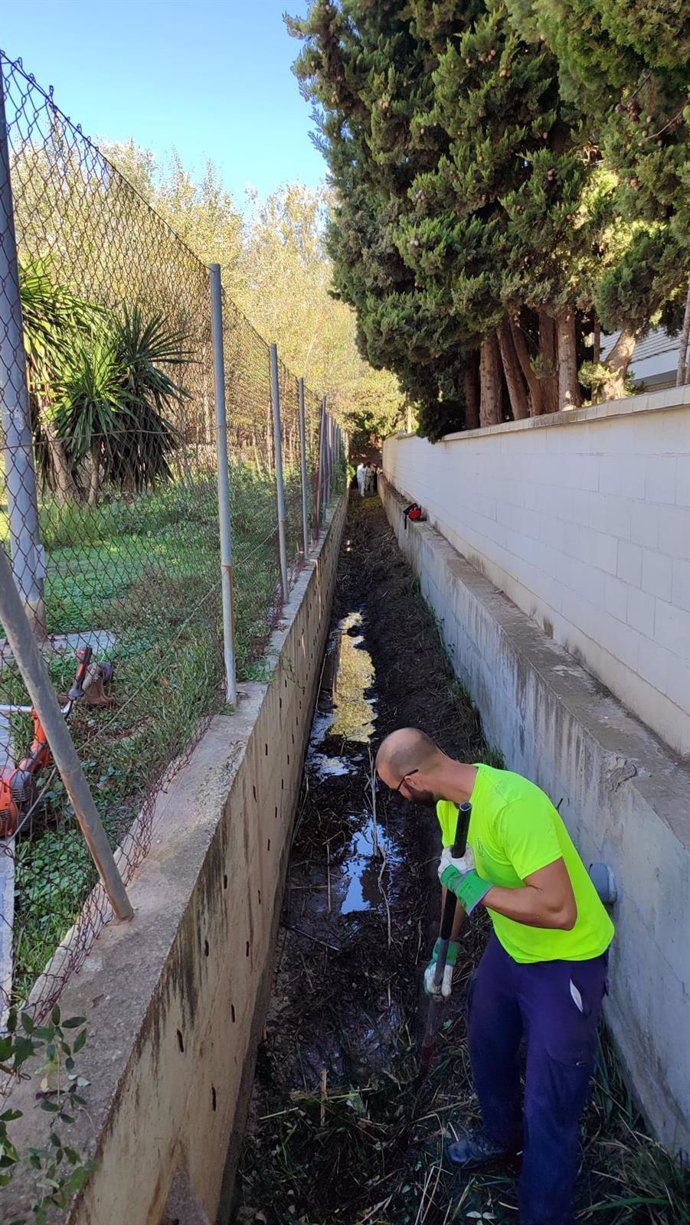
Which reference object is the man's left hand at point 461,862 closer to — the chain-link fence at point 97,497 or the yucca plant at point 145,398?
the chain-link fence at point 97,497

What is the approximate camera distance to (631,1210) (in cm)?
221

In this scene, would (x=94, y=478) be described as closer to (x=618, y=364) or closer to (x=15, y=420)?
(x=15, y=420)

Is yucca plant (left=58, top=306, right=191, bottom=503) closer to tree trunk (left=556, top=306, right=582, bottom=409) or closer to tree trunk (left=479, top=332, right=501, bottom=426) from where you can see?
tree trunk (left=556, top=306, right=582, bottom=409)

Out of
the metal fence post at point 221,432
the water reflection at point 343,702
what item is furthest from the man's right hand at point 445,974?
the water reflection at point 343,702

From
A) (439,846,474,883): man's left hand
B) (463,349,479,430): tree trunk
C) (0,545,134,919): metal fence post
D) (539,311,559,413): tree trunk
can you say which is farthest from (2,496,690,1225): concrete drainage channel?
(463,349,479,430): tree trunk

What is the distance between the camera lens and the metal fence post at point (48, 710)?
1460 mm

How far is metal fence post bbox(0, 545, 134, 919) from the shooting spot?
1460 millimetres

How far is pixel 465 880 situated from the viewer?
7.70 feet

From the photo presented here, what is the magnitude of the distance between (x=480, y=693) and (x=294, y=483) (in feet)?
17.6

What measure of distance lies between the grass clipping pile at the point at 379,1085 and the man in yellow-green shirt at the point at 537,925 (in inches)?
8.9

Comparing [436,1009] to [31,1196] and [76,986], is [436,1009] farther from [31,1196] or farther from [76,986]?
[31,1196]

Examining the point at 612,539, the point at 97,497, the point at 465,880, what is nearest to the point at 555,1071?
the point at 465,880

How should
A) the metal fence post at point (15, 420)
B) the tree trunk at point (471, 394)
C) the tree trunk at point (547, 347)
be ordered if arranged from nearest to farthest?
the metal fence post at point (15, 420) < the tree trunk at point (547, 347) < the tree trunk at point (471, 394)

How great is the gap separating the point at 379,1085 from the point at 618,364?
6.79 m
